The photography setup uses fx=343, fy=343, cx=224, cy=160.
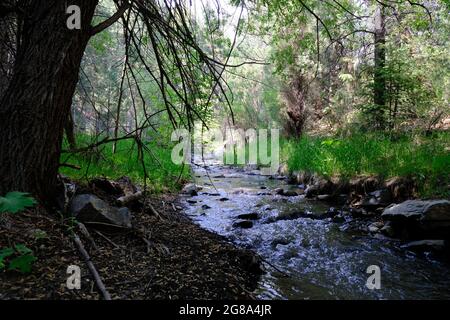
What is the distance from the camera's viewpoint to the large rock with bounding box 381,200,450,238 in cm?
466

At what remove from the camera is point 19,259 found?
81.6 inches

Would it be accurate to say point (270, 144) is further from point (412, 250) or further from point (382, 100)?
point (412, 250)

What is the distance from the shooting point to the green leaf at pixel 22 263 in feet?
6.73

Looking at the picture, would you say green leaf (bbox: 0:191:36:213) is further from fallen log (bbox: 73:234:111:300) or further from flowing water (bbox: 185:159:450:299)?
flowing water (bbox: 185:159:450:299)

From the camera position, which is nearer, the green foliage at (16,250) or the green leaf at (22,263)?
the green foliage at (16,250)

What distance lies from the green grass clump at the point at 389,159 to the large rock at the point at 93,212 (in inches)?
190

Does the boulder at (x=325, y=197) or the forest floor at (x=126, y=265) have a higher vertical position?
the forest floor at (x=126, y=265)

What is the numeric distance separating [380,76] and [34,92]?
860 centimetres

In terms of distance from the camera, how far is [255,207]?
23.3 ft

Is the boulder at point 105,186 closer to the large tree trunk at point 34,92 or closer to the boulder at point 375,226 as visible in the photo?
the large tree trunk at point 34,92

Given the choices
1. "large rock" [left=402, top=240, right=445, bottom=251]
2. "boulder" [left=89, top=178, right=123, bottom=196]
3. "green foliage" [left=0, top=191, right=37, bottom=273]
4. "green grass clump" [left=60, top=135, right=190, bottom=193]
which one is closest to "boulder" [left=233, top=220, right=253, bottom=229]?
"green grass clump" [left=60, top=135, right=190, bottom=193]

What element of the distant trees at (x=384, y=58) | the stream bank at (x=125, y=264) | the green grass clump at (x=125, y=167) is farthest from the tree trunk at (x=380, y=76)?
the stream bank at (x=125, y=264)

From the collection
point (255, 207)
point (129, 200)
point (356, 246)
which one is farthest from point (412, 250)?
point (129, 200)

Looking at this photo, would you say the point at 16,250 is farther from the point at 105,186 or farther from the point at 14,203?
the point at 105,186
